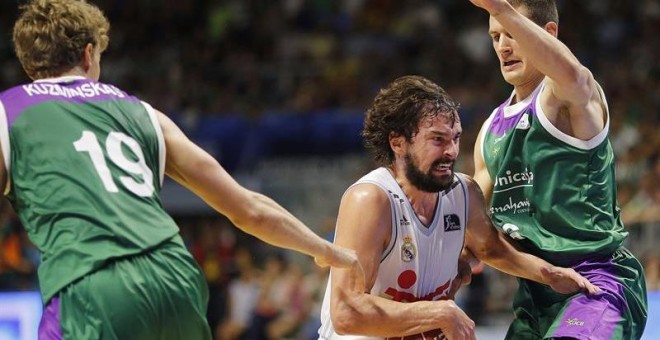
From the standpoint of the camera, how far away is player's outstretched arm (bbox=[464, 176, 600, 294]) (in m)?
5.14

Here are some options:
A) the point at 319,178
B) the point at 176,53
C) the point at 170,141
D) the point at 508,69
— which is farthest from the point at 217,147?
the point at 170,141

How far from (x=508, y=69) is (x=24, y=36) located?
8.01ft

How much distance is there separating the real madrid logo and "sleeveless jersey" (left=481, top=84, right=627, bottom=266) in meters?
0.58

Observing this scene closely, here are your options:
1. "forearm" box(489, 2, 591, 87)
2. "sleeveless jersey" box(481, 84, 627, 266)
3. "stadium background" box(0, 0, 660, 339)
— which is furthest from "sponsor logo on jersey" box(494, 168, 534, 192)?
"stadium background" box(0, 0, 660, 339)

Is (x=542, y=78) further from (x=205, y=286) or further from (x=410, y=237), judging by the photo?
(x=205, y=286)

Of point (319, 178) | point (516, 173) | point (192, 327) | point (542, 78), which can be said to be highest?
point (542, 78)

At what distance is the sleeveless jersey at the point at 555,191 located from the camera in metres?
5.17

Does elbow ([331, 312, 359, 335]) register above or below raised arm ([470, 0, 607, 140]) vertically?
below

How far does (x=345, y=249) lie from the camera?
4.57 metres

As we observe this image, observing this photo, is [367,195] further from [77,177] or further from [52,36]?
[52,36]

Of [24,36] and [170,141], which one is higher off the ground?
[24,36]

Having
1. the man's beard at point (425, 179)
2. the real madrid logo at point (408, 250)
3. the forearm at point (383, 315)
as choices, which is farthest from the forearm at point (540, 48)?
the forearm at point (383, 315)

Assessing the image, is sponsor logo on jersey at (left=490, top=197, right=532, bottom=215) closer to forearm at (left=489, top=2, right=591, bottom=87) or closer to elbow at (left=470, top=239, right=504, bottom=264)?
elbow at (left=470, top=239, right=504, bottom=264)

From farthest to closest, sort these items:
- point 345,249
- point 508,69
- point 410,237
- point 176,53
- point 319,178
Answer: point 176,53
point 319,178
point 508,69
point 410,237
point 345,249
